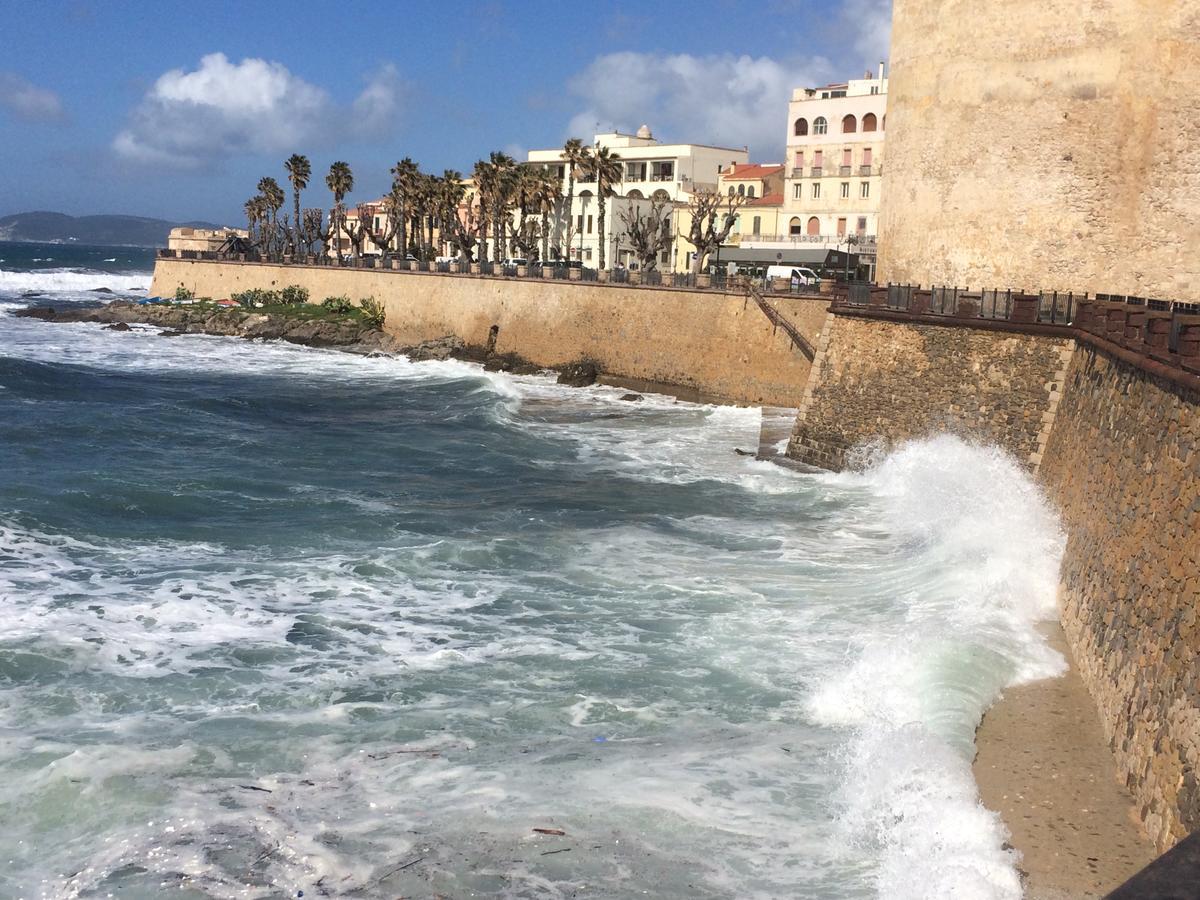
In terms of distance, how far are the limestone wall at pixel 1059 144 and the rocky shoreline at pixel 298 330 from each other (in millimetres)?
15491

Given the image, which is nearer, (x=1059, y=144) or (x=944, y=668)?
(x=944, y=668)

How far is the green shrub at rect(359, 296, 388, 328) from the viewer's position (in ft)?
154

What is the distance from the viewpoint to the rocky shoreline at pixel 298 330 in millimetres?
39188

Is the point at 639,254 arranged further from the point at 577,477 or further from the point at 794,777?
the point at 794,777

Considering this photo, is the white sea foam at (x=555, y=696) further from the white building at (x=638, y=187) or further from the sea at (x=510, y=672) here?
the white building at (x=638, y=187)

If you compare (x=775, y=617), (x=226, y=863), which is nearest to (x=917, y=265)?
(x=775, y=617)

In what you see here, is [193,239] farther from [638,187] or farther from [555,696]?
[555,696]

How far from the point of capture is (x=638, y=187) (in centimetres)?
6128

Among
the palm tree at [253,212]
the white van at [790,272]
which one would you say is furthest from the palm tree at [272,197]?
the white van at [790,272]

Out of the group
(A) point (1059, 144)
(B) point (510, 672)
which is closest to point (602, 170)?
(A) point (1059, 144)

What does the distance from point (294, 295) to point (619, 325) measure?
72.4 ft

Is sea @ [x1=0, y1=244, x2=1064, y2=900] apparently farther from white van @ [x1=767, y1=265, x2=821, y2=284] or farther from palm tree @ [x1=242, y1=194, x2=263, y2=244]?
palm tree @ [x1=242, y1=194, x2=263, y2=244]

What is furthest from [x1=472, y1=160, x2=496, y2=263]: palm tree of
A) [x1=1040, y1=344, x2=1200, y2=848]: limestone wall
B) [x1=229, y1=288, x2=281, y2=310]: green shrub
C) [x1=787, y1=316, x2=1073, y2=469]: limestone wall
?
[x1=1040, y1=344, x2=1200, y2=848]: limestone wall

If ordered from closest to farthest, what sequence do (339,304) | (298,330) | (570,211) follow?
1. (298,330)
2. (339,304)
3. (570,211)
